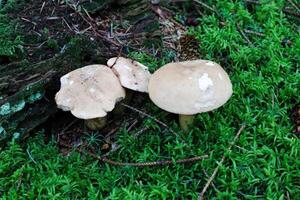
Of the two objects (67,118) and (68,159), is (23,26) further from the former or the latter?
(68,159)

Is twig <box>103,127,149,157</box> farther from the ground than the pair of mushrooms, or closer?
closer

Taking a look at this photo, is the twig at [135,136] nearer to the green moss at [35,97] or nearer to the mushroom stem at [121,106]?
the mushroom stem at [121,106]

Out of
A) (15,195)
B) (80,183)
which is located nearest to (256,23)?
(80,183)

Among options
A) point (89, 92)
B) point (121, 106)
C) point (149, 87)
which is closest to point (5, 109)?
point (89, 92)

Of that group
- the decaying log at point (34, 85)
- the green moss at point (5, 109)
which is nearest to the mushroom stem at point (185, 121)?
the decaying log at point (34, 85)

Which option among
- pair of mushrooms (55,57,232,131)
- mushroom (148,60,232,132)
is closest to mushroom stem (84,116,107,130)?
pair of mushrooms (55,57,232,131)

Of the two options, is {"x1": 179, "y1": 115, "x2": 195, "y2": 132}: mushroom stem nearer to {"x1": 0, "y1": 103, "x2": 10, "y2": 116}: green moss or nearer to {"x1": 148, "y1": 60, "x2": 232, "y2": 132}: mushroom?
{"x1": 148, "y1": 60, "x2": 232, "y2": 132}: mushroom
